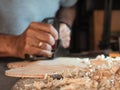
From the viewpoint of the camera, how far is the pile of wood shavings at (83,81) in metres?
0.65

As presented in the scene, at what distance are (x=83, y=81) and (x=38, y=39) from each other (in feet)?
0.87

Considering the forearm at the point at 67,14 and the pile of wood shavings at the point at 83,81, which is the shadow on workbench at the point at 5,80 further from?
the forearm at the point at 67,14

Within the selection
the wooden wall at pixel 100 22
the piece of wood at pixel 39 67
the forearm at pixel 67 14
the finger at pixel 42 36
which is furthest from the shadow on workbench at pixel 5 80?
the wooden wall at pixel 100 22

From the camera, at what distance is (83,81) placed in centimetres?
67

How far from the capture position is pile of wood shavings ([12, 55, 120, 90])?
0.65 metres

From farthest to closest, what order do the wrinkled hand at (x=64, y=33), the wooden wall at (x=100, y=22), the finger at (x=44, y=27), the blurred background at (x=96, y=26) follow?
the wooden wall at (x=100, y=22)
the blurred background at (x=96, y=26)
the wrinkled hand at (x=64, y=33)
the finger at (x=44, y=27)

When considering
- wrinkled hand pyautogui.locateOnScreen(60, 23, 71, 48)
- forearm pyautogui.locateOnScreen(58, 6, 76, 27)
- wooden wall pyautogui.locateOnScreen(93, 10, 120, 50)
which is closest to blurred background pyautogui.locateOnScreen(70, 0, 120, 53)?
wooden wall pyautogui.locateOnScreen(93, 10, 120, 50)

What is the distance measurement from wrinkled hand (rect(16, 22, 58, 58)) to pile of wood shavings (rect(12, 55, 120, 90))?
0.50 feet

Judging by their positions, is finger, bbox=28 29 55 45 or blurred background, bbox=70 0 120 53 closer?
finger, bbox=28 29 55 45

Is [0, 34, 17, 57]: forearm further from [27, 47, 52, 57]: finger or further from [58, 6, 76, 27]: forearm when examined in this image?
[58, 6, 76, 27]: forearm

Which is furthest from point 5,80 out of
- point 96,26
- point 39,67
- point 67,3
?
point 96,26

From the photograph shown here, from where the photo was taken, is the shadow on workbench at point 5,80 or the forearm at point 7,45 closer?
the shadow on workbench at point 5,80

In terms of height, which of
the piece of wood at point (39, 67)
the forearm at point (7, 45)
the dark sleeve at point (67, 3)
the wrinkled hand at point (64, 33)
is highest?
the dark sleeve at point (67, 3)

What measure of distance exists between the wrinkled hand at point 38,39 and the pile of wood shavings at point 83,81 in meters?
0.15
